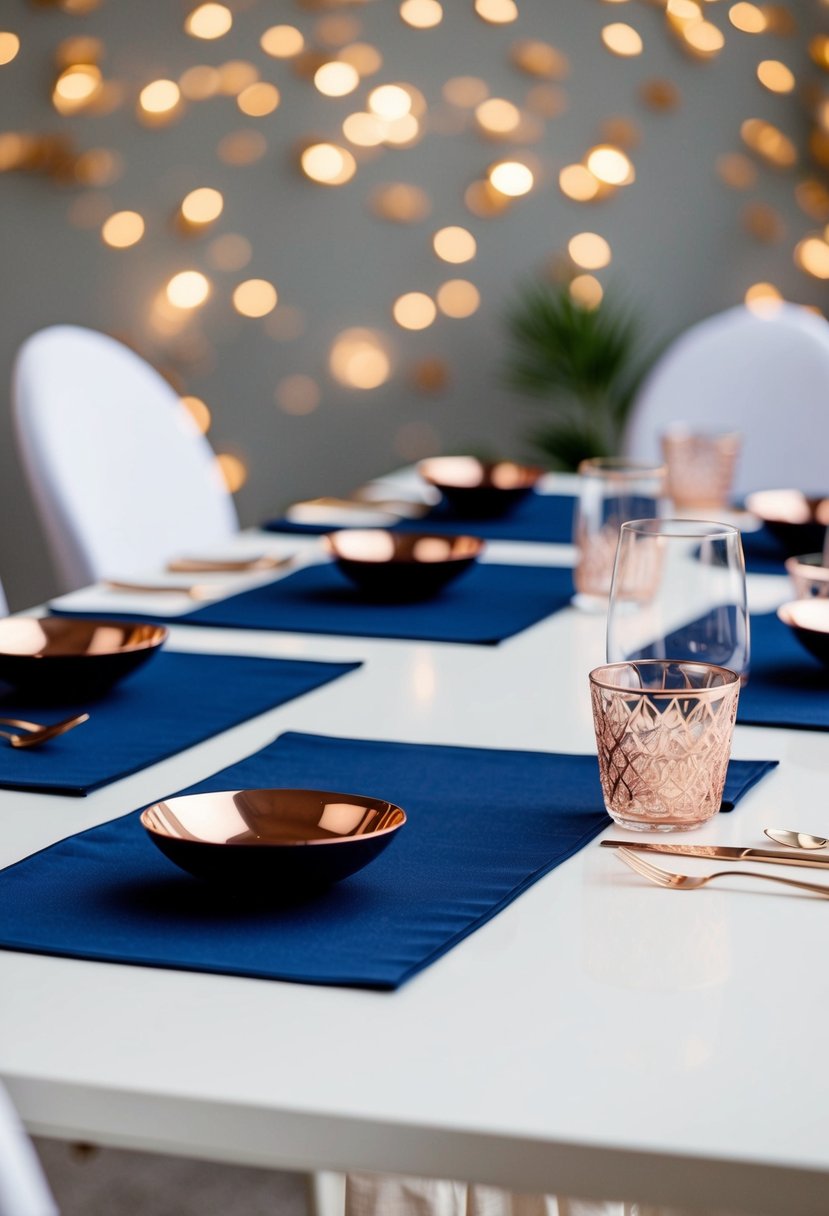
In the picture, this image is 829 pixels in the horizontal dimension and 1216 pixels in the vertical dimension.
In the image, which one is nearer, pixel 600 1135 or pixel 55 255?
pixel 600 1135

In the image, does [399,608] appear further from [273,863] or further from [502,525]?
[273,863]

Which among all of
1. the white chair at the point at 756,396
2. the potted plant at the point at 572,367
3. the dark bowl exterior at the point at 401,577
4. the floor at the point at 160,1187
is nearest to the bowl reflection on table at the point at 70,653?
the dark bowl exterior at the point at 401,577

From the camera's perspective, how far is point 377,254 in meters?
3.71

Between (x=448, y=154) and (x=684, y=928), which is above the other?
(x=448, y=154)

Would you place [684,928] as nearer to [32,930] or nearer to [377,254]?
[32,930]

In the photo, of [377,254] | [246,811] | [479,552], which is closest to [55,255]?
[377,254]

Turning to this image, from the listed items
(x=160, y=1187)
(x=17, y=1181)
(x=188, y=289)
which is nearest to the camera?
(x=17, y=1181)

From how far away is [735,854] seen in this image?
0.86 metres

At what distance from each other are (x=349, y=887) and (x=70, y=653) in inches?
19.7

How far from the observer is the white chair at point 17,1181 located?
0.45m

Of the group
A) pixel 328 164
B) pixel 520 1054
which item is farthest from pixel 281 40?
pixel 520 1054

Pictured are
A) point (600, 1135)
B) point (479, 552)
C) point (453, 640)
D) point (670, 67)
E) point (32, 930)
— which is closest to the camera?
point (600, 1135)

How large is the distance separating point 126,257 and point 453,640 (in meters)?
2.54

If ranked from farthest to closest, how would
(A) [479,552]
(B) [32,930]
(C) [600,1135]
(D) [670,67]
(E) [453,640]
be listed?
(D) [670,67] → (A) [479,552] → (E) [453,640] → (B) [32,930] → (C) [600,1135]
